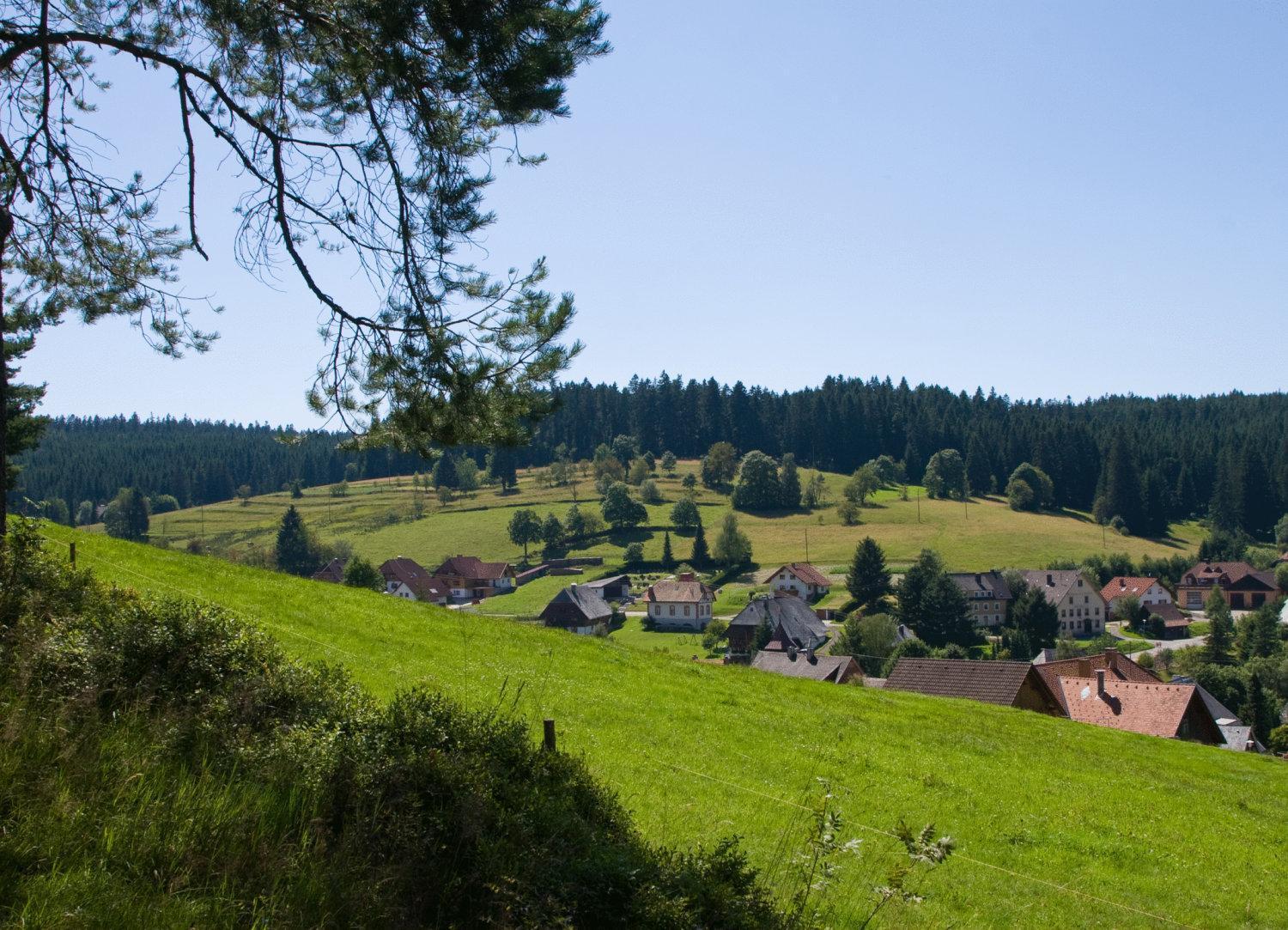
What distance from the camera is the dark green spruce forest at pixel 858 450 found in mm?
133875

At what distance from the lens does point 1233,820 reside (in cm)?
1304

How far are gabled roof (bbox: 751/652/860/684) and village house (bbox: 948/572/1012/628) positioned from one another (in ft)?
153

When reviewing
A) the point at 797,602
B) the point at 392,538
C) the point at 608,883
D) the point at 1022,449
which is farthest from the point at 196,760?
the point at 1022,449

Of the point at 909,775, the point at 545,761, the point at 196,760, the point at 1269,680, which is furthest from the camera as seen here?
the point at 1269,680

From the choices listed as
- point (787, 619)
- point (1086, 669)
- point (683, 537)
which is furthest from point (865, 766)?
point (683, 537)

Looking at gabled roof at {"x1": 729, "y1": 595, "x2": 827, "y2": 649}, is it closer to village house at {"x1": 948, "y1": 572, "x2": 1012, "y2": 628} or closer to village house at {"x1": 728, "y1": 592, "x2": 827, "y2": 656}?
village house at {"x1": 728, "y1": 592, "x2": 827, "y2": 656}

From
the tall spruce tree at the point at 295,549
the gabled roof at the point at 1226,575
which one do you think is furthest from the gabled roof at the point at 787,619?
the gabled roof at the point at 1226,575

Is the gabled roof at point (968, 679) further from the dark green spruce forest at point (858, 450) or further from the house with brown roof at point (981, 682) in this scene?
the dark green spruce forest at point (858, 450)

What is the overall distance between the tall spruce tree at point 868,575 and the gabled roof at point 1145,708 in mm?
55289

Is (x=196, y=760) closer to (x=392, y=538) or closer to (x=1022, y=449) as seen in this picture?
(x=392, y=538)

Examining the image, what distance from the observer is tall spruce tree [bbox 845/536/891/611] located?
85750mm

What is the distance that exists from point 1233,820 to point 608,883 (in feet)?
39.6

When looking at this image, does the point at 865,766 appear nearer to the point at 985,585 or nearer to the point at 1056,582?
the point at 985,585

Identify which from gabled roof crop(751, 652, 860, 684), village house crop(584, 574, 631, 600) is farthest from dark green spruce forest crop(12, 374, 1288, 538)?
gabled roof crop(751, 652, 860, 684)
